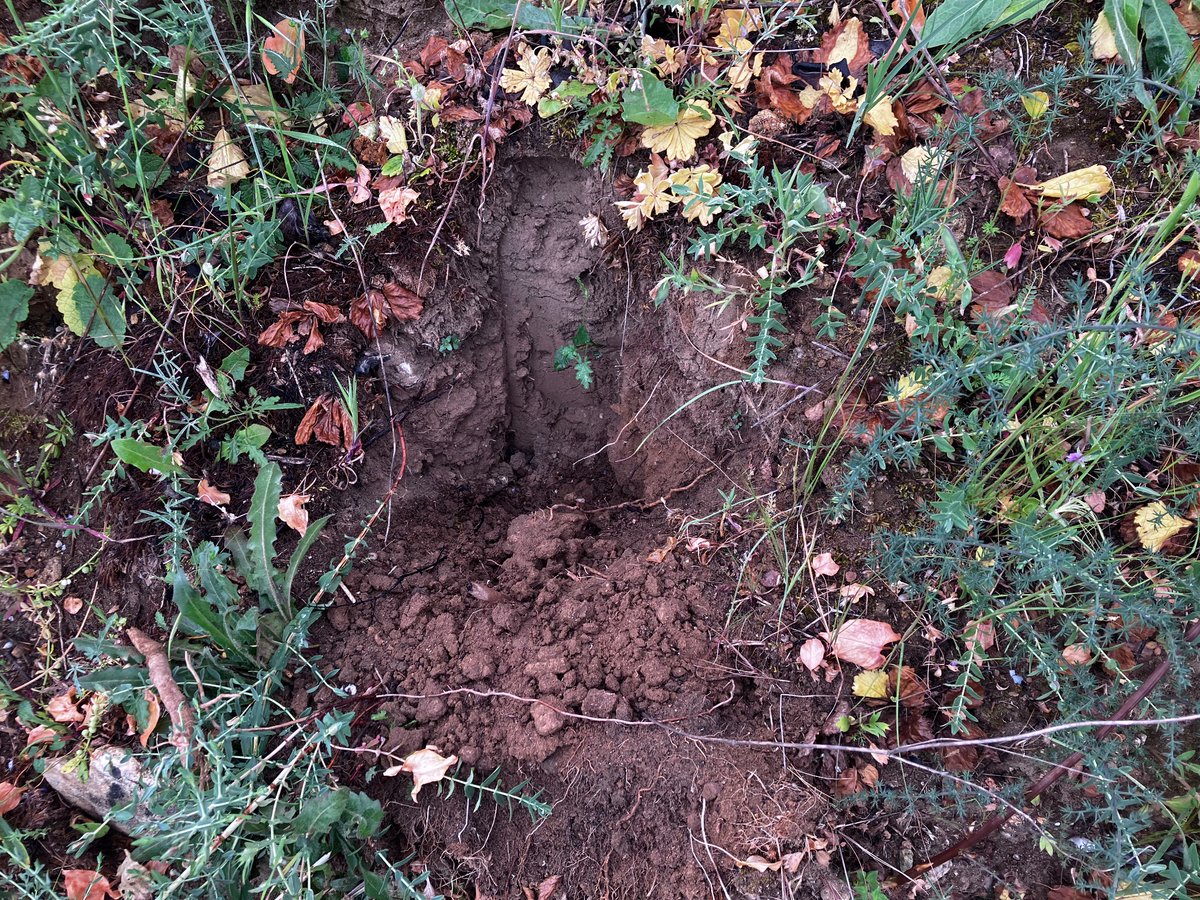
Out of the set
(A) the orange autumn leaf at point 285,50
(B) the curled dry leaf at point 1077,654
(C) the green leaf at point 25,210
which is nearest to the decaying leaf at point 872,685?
(B) the curled dry leaf at point 1077,654

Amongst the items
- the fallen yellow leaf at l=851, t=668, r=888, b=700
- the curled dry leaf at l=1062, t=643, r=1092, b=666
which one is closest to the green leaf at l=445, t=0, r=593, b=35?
the fallen yellow leaf at l=851, t=668, r=888, b=700

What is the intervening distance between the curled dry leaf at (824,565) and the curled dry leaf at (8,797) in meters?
2.20

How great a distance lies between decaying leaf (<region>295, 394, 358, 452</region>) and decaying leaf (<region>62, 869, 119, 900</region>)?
3.94 ft

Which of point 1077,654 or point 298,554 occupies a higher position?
point 298,554

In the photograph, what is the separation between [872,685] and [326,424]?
1711mm

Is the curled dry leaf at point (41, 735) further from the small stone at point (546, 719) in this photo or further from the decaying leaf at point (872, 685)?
the decaying leaf at point (872, 685)

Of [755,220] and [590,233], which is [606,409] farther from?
Answer: [755,220]

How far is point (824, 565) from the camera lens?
1.88 meters

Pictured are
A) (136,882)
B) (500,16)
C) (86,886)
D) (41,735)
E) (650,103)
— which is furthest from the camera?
(500,16)

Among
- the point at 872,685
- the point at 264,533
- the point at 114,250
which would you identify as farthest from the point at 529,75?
the point at 872,685

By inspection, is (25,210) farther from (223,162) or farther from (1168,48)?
(1168,48)

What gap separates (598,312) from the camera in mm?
2467

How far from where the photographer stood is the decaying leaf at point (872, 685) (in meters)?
1.76

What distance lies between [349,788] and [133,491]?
1073 mm
